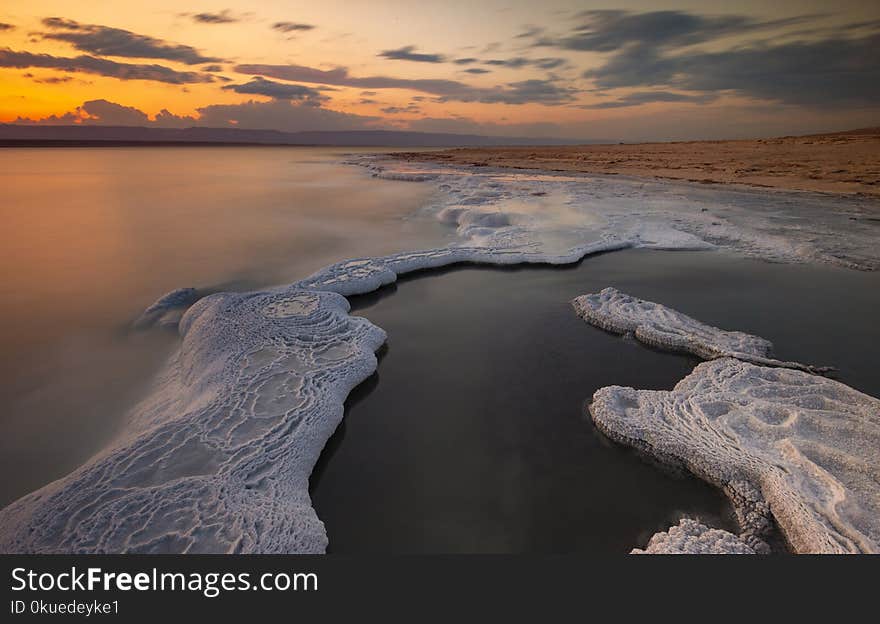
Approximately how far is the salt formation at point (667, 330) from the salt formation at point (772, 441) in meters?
0.33

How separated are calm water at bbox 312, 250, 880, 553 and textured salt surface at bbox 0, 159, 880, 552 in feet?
1.08

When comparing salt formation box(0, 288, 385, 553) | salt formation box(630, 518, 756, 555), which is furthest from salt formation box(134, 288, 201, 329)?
salt formation box(630, 518, 756, 555)

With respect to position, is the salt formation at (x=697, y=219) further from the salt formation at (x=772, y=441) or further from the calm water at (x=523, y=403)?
the salt formation at (x=772, y=441)

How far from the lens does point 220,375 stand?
4.70 m

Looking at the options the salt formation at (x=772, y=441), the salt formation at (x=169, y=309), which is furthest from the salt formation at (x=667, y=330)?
the salt formation at (x=169, y=309)

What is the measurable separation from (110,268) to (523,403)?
9058 millimetres

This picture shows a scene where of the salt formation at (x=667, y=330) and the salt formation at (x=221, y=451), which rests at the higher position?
the salt formation at (x=667, y=330)

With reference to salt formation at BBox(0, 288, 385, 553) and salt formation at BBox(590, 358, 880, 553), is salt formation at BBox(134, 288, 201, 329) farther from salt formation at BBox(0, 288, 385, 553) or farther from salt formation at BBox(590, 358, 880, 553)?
salt formation at BBox(590, 358, 880, 553)

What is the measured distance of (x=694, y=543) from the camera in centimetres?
293

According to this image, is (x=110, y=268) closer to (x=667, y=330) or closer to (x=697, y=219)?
(x=667, y=330)

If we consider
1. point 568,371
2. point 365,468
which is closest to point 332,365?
point 365,468

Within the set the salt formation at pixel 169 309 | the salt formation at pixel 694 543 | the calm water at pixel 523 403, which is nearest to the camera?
the salt formation at pixel 694 543

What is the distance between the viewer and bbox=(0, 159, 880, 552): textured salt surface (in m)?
2.95

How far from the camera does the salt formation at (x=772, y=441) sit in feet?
9.90
